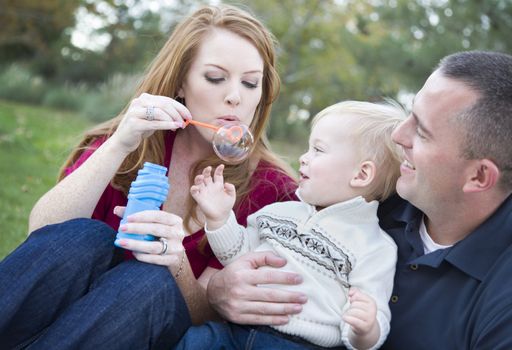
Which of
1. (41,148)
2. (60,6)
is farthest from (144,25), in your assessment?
(41,148)

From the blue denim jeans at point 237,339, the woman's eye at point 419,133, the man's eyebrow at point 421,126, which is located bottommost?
the blue denim jeans at point 237,339

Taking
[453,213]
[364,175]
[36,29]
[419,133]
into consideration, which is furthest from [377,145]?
[36,29]

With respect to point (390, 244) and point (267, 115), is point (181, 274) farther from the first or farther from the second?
point (267, 115)

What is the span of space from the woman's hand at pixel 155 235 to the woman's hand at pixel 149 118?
1.30 ft

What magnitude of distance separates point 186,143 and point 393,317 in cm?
143

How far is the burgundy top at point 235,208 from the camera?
10.4ft

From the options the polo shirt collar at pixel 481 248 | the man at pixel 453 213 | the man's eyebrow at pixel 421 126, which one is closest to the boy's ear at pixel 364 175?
the man at pixel 453 213

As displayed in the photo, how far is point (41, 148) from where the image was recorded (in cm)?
898

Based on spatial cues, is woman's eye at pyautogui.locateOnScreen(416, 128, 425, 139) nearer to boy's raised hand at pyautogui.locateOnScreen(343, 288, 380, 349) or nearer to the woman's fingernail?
boy's raised hand at pyautogui.locateOnScreen(343, 288, 380, 349)

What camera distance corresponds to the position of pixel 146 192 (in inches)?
96.4

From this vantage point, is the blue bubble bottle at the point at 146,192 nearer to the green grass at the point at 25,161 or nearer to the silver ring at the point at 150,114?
the silver ring at the point at 150,114

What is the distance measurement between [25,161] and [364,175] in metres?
6.13

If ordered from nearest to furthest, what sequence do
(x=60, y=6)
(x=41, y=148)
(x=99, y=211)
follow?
(x=99, y=211), (x=41, y=148), (x=60, y=6)

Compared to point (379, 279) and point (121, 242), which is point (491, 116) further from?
point (121, 242)
